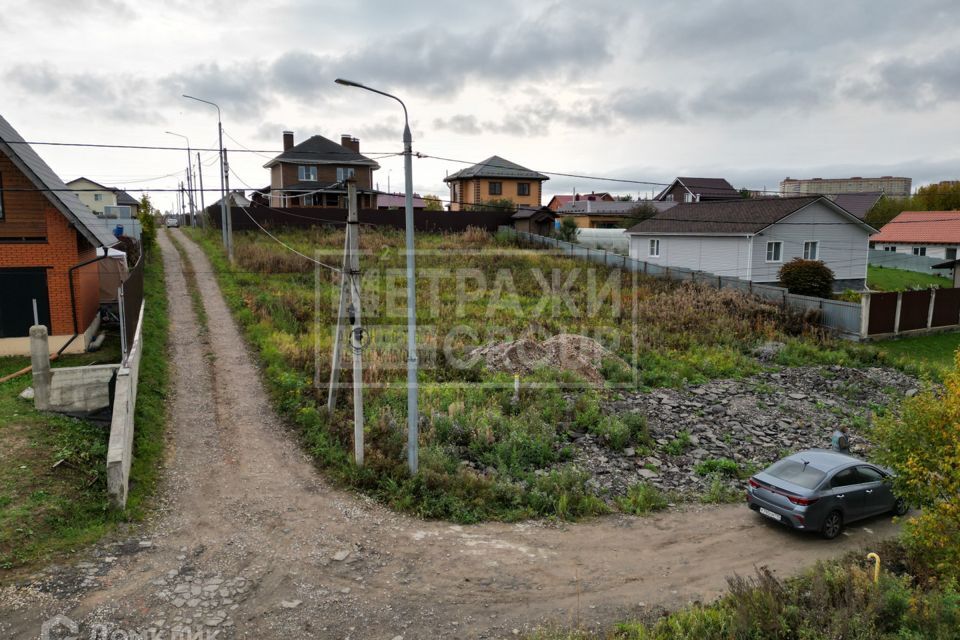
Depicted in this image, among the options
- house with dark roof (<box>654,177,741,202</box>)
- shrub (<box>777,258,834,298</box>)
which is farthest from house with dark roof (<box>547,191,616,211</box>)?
shrub (<box>777,258,834,298</box>)

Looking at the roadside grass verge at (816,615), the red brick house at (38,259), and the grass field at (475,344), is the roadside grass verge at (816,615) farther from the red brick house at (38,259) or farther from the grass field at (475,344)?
the red brick house at (38,259)

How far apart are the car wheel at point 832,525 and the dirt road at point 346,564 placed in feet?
0.78

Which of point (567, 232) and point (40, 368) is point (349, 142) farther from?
point (40, 368)

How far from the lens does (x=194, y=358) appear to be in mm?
18453

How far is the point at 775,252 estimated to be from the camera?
3391cm

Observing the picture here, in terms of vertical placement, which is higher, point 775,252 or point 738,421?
point 775,252

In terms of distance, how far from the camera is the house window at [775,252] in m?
33.8

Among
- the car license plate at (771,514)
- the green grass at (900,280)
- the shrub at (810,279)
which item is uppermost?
the shrub at (810,279)

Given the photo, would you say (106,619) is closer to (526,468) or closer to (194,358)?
(526,468)

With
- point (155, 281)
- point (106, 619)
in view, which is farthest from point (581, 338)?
point (155, 281)

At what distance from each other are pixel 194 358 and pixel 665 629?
1570 centimetres

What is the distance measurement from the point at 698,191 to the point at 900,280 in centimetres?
2843

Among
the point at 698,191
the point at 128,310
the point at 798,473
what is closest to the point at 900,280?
the point at 698,191

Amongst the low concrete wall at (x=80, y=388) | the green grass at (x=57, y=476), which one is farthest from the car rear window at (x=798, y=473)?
the low concrete wall at (x=80, y=388)
